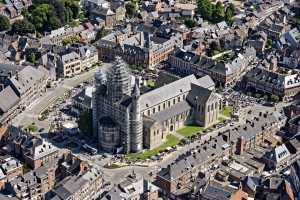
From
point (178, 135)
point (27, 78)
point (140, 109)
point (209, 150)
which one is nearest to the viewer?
point (209, 150)

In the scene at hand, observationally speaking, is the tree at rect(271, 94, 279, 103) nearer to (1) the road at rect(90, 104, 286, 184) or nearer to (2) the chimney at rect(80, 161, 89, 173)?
(1) the road at rect(90, 104, 286, 184)

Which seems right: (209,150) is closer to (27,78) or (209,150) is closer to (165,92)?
(165,92)

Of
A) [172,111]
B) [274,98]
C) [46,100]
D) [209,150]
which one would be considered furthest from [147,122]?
[274,98]

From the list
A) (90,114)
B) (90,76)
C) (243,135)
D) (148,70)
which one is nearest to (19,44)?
(90,76)

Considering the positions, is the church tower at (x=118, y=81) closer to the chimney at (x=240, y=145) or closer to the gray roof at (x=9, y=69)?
the chimney at (x=240, y=145)

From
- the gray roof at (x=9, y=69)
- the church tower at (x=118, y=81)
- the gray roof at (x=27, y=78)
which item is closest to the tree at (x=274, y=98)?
the church tower at (x=118, y=81)

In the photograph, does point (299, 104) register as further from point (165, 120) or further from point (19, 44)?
point (19, 44)

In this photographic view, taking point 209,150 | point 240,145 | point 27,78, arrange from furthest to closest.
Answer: point 27,78
point 240,145
point 209,150
